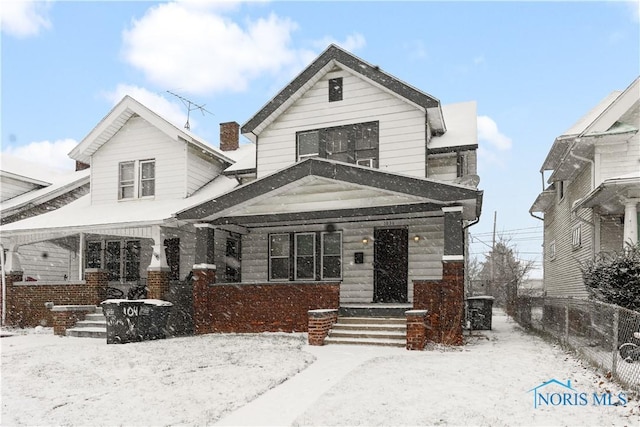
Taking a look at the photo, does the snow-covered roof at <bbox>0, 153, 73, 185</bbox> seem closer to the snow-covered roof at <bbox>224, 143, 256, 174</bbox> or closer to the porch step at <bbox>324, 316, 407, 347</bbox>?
the snow-covered roof at <bbox>224, 143, 256, 174</bbox>

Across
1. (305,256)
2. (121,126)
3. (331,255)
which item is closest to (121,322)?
(305,256)

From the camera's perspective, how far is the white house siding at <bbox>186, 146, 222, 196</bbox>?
17.3 metres

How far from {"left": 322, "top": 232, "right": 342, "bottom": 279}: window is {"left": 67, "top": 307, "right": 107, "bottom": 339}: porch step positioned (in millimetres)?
6010

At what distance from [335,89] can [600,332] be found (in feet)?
30.1

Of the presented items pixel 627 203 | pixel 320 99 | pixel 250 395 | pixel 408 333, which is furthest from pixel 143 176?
pixel 627 203

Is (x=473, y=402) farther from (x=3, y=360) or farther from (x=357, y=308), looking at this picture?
(x=3, y=360)

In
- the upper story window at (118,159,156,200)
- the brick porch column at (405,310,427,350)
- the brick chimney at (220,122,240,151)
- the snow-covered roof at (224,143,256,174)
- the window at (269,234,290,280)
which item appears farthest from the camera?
the brick chimney at (220,122,240,151)

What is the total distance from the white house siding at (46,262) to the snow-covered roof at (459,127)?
13.5 m

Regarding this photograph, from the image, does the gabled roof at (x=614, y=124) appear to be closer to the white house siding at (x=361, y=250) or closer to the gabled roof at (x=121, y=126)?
the white house siding at (x=361, y=250)

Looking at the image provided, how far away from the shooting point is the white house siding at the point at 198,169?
56.8ft

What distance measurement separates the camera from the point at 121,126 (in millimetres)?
18109

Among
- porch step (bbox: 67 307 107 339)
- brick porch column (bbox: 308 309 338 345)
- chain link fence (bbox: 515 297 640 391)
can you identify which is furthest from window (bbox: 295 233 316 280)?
chain link fence (bbox: 515 297 640 391)

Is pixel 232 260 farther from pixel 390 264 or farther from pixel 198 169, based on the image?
pixel 390 264

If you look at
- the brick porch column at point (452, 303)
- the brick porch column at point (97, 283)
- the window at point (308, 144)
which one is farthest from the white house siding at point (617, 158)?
the brick porch column at point (97, 283)
